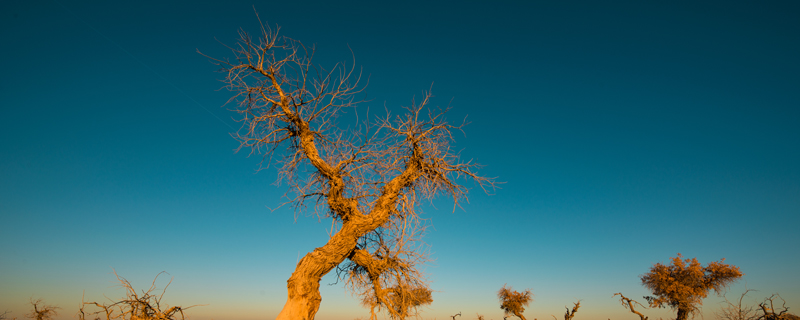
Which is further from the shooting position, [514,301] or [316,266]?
[514,301]

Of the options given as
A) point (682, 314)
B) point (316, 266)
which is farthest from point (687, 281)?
point (316, 266)

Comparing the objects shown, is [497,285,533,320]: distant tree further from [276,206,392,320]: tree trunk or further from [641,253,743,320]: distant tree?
[276,206,392,320]: tree trunk

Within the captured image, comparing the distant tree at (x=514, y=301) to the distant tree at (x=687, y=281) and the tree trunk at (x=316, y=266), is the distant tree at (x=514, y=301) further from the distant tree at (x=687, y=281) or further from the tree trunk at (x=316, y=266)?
the tree trunk at (x=316, y=266)

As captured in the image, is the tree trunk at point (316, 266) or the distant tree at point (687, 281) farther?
the distant tree at point (687, 281)

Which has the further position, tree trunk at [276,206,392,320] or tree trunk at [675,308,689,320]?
tree trunk at [675,308,689,320]

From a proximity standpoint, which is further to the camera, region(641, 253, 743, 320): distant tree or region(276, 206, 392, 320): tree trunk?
region(641, 253, 743, 320): distant tree

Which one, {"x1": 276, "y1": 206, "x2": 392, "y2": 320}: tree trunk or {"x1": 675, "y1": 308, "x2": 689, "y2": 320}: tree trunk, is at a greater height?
{"x1": 276, "y1": 206, "x2": 392, "y2": 320}: tree trunk

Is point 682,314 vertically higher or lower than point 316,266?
lower

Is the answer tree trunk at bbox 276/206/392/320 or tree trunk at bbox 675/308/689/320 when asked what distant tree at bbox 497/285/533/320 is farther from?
tree trunk at bbox 276/206/392/320

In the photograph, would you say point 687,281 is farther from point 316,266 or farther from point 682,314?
point 316,266

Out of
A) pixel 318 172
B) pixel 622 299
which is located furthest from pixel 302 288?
pixel 622 299

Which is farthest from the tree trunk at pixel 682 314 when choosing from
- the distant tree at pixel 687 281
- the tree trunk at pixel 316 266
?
the tree trunk at pixel 316 266

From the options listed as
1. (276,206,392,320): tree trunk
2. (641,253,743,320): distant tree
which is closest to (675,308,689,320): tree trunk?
(641,253,743,320): distant tree

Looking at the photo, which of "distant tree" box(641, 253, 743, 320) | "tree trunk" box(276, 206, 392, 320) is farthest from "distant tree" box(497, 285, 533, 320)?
"tree trunk" box(276, 206, 392, 320)
